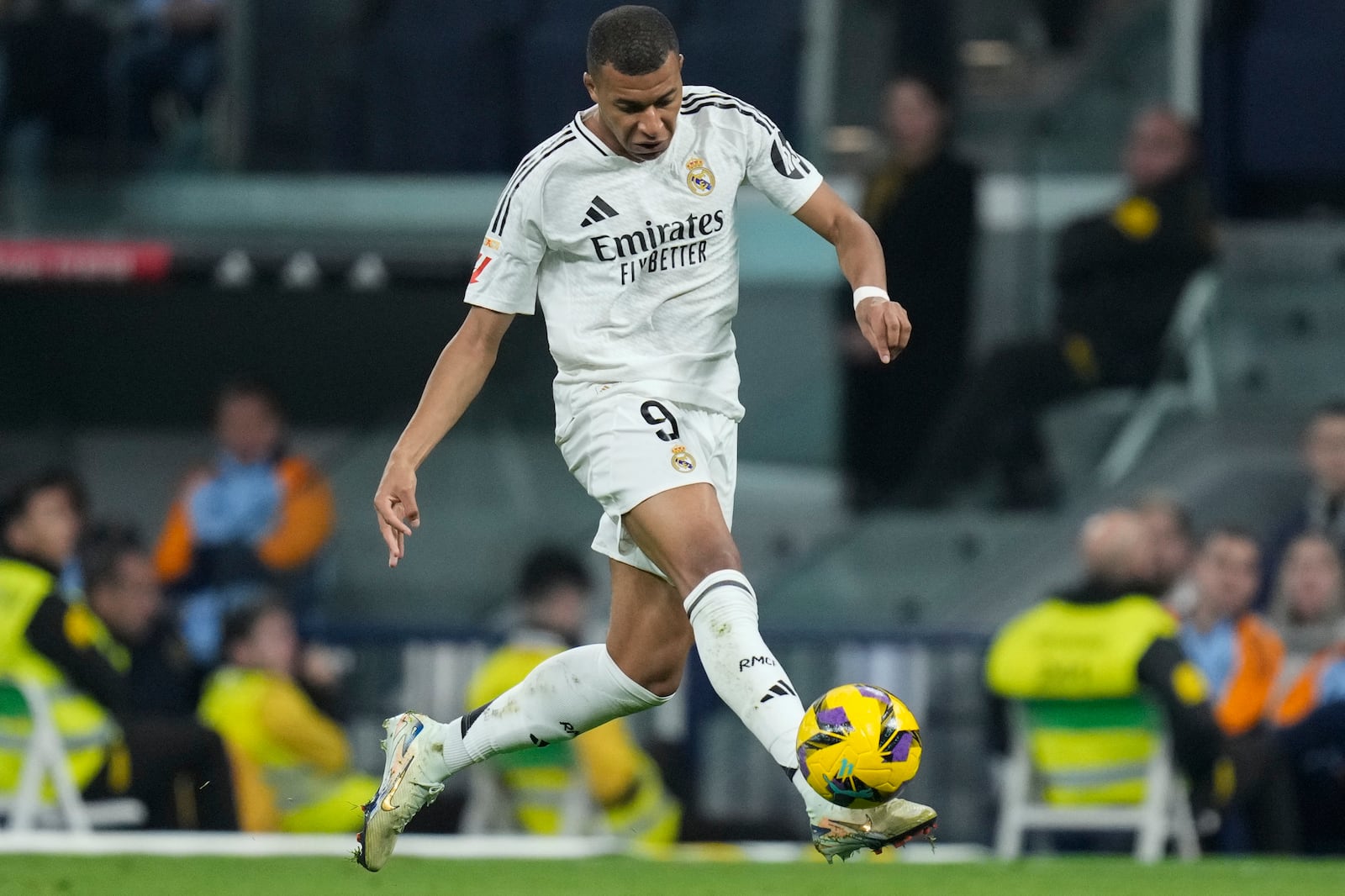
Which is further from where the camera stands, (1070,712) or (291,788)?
(291,788)

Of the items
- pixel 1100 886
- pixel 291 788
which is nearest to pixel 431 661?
pixel 291 788

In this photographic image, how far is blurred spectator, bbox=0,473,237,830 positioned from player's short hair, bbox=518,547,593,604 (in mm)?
1349

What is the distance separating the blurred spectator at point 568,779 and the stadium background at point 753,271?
1.45 feet

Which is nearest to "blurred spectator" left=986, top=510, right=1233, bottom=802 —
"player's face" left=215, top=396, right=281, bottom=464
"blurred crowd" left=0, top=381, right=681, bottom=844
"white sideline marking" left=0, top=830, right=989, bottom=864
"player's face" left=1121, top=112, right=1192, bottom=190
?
"white sideline marking" left=0, top=830, right=989, bottom=864

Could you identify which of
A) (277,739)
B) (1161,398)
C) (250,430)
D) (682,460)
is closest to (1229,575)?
(1161,398)

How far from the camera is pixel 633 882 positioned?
730 centimetres

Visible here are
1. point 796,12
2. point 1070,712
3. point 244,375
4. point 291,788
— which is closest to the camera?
point 1070,712

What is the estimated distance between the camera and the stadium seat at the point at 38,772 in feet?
28.3

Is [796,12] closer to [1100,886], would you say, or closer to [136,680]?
[136,680]

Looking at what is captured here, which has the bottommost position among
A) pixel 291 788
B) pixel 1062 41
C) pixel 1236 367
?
pixel 291 788

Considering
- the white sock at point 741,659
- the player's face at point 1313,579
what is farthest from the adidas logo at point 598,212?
the player's face at point 1313,579

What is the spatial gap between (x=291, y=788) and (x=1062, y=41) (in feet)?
16.0

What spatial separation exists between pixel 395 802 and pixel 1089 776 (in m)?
3.39

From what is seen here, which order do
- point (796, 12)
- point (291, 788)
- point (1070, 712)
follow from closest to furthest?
point (1070, 712) → point (291, 788) → point (796, 12)
